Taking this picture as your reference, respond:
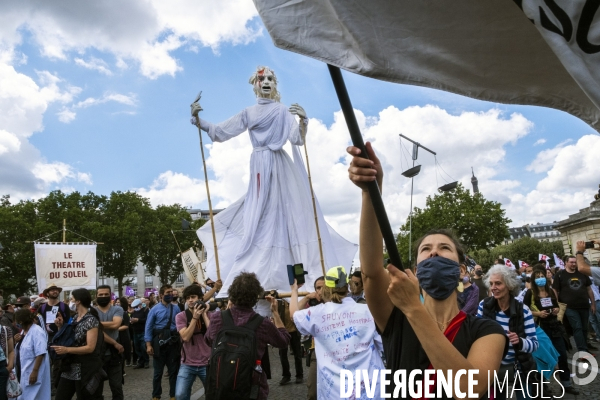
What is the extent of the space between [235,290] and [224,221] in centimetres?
474

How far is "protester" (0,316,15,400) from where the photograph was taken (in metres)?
5.93

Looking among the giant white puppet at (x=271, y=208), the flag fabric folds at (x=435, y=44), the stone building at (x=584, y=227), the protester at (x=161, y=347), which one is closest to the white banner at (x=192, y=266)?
the giant white puppet at (x=271, y=208)

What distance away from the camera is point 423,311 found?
1701 mm

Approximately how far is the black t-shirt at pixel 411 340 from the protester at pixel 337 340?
202 centimetres

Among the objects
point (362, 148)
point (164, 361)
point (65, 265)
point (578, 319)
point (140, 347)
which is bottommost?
point (140, 347)

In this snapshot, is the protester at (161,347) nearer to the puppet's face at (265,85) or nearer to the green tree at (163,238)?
the puppet's face at (265,85)

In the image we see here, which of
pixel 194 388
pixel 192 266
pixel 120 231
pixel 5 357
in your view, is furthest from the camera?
pixel 120 231

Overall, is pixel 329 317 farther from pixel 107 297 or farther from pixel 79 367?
pixel 107 297

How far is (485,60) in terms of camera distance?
5.08 ft

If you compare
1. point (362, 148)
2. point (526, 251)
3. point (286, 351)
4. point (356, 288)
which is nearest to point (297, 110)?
point (356, 288)

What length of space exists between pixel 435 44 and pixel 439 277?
0.93 metres

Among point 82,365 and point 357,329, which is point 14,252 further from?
point 357,329

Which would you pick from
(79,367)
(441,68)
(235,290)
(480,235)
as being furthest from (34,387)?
(480,235)

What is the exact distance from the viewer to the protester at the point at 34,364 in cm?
633
